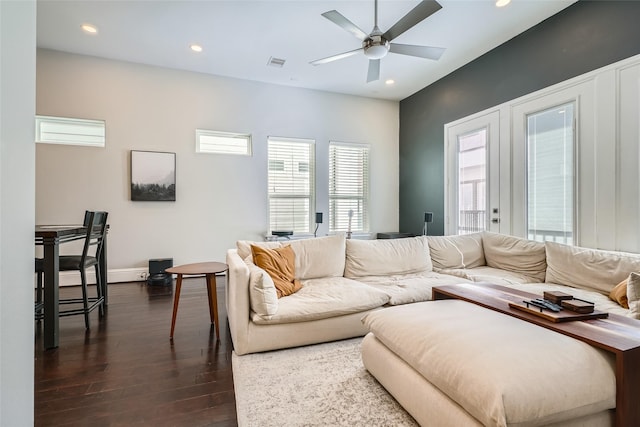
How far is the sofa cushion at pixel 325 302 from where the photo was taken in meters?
2.23

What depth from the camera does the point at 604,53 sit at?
9.81 feet

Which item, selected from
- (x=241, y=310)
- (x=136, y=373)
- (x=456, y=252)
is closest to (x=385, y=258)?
(x=456, y=252)

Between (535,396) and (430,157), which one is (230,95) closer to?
(430,157)

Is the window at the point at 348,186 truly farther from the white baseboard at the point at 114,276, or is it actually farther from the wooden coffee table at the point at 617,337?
the wooden coffee table at the point at 617,337

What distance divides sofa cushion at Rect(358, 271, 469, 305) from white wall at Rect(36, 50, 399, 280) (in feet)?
8.56

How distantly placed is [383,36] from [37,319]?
4.19 metres

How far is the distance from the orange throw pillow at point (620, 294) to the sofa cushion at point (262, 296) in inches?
103

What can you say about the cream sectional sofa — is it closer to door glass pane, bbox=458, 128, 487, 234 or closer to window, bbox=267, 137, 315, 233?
door glass pane, bbox=458, 128, 487, 234

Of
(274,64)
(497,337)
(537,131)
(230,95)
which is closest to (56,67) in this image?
(230,95)

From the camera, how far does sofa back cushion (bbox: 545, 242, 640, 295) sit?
246 cm

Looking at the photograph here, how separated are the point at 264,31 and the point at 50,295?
354cm

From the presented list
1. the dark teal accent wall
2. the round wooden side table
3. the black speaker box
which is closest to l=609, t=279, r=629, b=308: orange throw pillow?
the dark teal accent wall

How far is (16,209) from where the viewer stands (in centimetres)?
77

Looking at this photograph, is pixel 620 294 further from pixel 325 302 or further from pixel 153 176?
pixel 153 176
